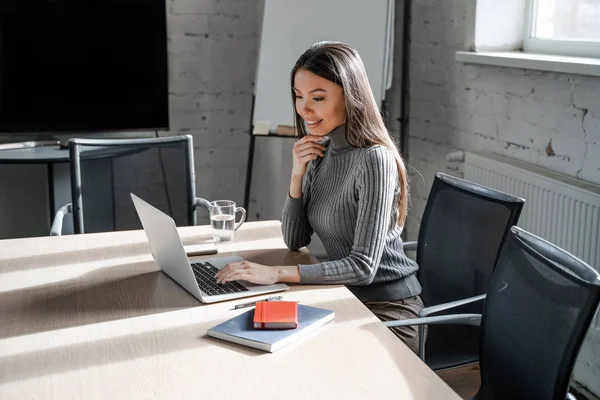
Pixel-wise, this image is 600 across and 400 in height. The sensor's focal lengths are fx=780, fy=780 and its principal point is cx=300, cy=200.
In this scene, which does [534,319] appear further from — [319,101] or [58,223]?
[58,223]

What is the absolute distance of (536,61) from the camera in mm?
2773

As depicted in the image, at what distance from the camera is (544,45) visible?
3.12 meters

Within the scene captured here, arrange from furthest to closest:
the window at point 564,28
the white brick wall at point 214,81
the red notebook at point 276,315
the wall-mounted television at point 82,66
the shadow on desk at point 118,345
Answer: the white brick wall at point 214,81
the wall-mounted television at point 82,66
the window at point 564,28
the red notebook at point 276,315
the shadow on desk at point 118,345

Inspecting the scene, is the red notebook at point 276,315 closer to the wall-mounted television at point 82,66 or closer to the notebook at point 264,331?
the notebook at point 264,331

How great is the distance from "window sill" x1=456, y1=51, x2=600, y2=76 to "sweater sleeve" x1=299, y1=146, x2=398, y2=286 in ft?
3.07

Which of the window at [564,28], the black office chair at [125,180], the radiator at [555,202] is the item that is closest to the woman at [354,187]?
the black office chair at [125,180]

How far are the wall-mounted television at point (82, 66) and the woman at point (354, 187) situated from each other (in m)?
1.99

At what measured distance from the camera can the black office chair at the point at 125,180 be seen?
8.62 feet

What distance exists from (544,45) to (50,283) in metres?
2.17

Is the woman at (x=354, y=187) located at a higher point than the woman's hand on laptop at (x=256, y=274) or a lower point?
higher

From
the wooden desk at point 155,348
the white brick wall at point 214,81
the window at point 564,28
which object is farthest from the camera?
the white brick wall at point 214,81

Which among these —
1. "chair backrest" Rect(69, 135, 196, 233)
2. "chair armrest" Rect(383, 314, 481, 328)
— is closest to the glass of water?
"chair backrest" Rect(69, 135, 196, 233)

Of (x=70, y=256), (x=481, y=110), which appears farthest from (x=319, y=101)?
(x=481, y=110)

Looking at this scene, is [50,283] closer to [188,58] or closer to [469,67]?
[469,67]
